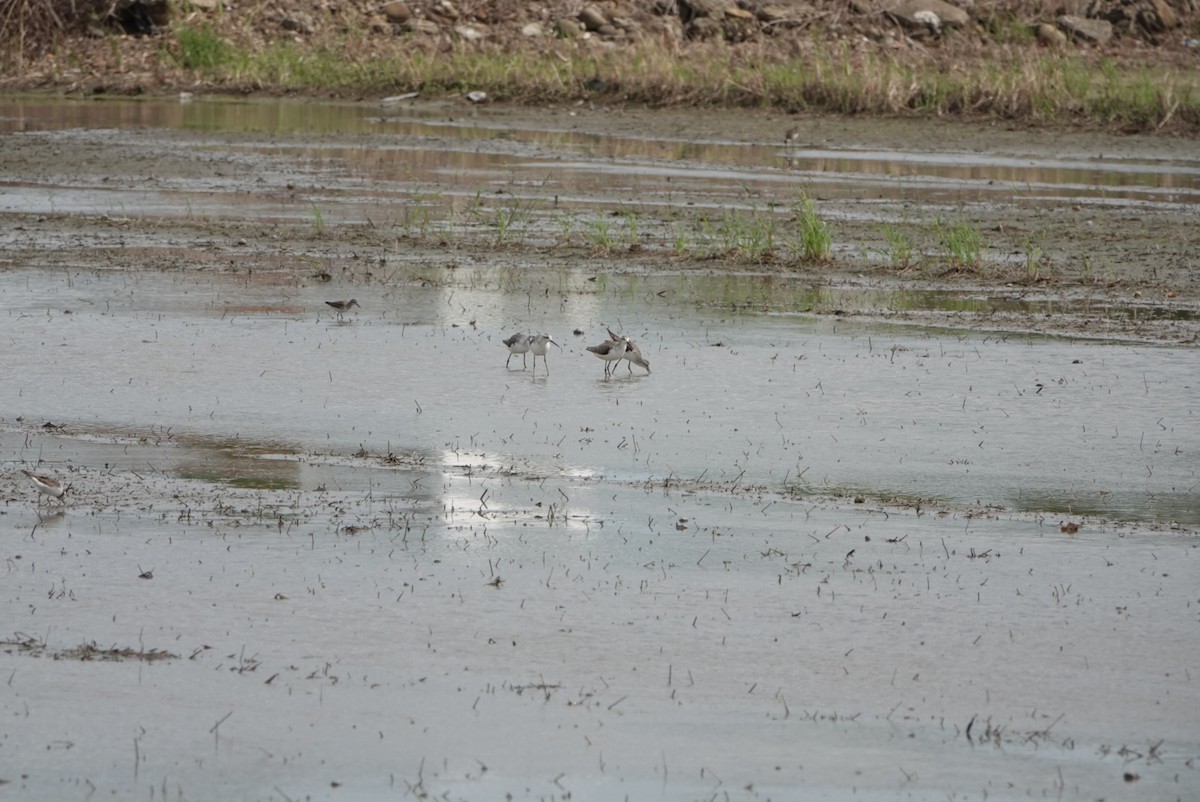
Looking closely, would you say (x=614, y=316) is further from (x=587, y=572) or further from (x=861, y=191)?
(x=861, y=191)

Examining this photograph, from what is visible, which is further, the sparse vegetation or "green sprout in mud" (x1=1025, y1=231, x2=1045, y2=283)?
the sparse vegetation

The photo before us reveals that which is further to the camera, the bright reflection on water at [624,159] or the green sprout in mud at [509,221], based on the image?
the bright reflection on water at [624,159]

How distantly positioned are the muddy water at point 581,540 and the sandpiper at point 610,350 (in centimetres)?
16

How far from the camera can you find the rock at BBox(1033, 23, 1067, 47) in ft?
117

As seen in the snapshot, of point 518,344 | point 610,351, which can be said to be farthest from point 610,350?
point 518,344

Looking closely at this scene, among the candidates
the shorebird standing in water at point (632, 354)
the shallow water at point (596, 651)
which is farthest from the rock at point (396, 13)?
the shallow water at point (596, 651)

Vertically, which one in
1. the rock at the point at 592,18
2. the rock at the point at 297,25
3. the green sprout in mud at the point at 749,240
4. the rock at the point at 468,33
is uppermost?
the green sprout in mud at the point at 749,240

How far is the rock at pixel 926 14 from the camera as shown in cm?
3622

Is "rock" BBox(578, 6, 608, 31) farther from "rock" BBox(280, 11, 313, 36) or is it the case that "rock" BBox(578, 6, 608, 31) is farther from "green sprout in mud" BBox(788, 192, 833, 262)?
"green sprout in mud" BBox(788, 192, 833, 262)

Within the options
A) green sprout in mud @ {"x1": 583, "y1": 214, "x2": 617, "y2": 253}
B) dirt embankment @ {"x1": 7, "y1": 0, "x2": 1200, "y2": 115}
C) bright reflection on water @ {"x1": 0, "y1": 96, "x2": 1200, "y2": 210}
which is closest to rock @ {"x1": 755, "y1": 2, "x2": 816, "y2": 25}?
dirt embankment @ {"x1": 7, "y1": 0, "x2": 1200, "y2": 115}

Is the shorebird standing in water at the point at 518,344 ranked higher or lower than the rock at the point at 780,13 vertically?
higher

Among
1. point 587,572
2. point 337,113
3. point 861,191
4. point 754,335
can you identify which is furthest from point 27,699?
point 337,113

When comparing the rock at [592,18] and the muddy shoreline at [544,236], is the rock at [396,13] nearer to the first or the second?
the rock at [592,18]

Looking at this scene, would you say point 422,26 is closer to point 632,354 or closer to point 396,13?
point 396,13
